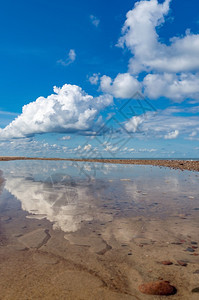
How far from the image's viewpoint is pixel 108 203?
968 cm

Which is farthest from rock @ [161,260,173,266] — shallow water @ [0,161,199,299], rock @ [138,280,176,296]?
rock @ [138,280,176,296]

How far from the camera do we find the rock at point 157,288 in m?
3.50

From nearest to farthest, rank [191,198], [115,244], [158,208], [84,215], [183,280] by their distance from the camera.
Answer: [183,280] < [115,244] < [84,215] < [158,208] < [191,198]

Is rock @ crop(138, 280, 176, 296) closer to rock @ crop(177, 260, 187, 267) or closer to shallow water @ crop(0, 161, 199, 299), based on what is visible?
shallow water @ crop(0, 161, 199, 299)

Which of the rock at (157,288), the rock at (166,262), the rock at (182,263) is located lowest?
the rock at (182,263)

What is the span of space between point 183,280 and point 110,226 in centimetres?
302

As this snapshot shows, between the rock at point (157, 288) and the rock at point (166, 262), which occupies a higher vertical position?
the rock at point (157, 288)

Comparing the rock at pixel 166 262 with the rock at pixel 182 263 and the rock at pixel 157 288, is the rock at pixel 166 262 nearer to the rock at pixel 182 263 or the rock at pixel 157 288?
the rock at pixel 182 263

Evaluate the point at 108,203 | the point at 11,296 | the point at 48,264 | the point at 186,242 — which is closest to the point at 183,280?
the point at 186,242

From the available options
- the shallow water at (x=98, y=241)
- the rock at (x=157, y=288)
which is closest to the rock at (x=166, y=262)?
the shallow water at (x=98, y=241)

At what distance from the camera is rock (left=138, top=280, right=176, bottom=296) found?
350cm

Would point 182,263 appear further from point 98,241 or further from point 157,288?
→ point 98,241

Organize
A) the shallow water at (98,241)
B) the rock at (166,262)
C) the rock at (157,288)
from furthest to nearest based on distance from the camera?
the rock at (166,262) → the shallow water at (98,241) → the rock at (157,288)

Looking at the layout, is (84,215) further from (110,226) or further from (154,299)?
(154,299)
